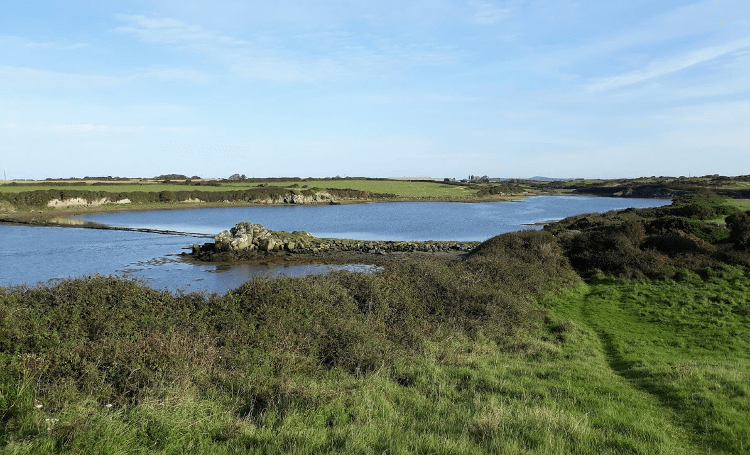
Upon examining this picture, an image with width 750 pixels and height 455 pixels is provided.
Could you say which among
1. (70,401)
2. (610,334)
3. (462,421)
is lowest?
(610,334)

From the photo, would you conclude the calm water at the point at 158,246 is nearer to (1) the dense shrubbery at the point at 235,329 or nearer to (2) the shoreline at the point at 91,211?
(1) the dense shrubbery at the point at 235,329

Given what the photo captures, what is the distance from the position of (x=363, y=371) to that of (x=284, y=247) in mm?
37282

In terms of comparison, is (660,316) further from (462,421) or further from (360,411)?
(360,411)

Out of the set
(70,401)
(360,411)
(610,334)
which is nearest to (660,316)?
(610,334)

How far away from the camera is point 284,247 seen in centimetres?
4756

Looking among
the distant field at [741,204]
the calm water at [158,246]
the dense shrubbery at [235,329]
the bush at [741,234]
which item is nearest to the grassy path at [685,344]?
the dense shrubbery at [235,329]

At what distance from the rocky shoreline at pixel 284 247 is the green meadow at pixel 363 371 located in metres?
26.7

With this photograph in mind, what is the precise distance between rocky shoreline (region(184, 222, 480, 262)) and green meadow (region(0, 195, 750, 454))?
26739 mm

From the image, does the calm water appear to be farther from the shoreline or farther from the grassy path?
the grassy path

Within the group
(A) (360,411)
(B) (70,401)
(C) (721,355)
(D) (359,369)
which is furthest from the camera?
(C) (721,355)

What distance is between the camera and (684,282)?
24.6 m

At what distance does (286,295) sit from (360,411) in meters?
6.70

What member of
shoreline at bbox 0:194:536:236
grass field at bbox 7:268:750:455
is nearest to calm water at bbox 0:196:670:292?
shoreline at bbox 0:194:536:236

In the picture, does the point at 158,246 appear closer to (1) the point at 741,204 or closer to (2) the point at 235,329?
(2) the point at 235,329
